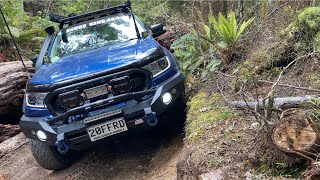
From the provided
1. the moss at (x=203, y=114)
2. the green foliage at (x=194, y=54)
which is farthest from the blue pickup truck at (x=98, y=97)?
the green foliage at (x=194, y=54)

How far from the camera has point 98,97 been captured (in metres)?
4.25

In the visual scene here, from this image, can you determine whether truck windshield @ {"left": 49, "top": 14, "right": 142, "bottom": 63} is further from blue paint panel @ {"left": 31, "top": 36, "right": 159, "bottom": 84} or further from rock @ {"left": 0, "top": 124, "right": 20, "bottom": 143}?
rock @ {"left": 0, "top": 124, "right": 20, "bottom": 143}

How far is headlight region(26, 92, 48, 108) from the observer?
173 inches

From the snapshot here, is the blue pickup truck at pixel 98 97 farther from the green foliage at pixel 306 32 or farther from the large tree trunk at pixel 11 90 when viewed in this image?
the large tree trunk at pixel 11 90

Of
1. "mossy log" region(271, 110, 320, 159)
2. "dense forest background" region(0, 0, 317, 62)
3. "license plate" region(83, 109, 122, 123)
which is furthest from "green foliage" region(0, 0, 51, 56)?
"mossy log" region(271, 110, 320, 159)

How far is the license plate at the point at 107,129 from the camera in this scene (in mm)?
4125

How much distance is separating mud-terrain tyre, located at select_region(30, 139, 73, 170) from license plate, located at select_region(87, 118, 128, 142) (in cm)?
93

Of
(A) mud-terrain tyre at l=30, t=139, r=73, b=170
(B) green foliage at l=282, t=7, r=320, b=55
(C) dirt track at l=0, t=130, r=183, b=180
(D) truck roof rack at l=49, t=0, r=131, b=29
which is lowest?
(C) dirt track at l=0, t=130, r=183, b=180

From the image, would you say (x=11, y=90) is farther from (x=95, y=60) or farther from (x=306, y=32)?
(x=306, y=32)

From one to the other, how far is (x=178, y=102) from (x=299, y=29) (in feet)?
5.61

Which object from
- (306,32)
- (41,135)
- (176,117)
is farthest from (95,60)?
(306,32)

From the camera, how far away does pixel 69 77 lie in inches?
169

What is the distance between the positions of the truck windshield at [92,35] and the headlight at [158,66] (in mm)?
957

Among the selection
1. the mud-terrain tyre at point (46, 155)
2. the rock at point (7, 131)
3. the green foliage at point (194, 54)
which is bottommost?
the rock at point (7, 131)
